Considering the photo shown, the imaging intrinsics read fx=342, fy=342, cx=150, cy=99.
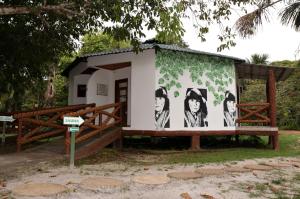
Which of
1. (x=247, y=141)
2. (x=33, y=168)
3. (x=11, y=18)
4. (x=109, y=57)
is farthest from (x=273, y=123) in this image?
(x=11, y=18)

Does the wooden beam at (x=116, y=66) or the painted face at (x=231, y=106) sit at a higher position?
the wooden beam at (x=116, y=66)

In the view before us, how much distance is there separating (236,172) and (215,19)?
13.6 feet

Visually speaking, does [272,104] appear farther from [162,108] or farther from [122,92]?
[122,92]

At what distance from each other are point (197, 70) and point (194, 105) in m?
1.35

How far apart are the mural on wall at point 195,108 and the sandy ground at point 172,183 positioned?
3852 millimetres

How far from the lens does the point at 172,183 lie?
6.73m

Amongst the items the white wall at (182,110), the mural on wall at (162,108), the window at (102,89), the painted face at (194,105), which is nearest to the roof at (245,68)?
the white wall at (182,110)

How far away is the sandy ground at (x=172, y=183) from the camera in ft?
19.2

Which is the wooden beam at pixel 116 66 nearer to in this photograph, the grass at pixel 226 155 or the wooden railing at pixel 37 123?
the wooden railing at pixel 37 123

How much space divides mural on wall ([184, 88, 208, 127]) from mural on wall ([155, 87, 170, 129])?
0.80 m

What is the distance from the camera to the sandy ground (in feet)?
19.2

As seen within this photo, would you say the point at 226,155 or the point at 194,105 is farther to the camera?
the point at 194,105

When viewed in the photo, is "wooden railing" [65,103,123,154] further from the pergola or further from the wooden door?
the pergola

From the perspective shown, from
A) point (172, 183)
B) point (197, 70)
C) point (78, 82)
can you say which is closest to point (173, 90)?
point (197, 70)
